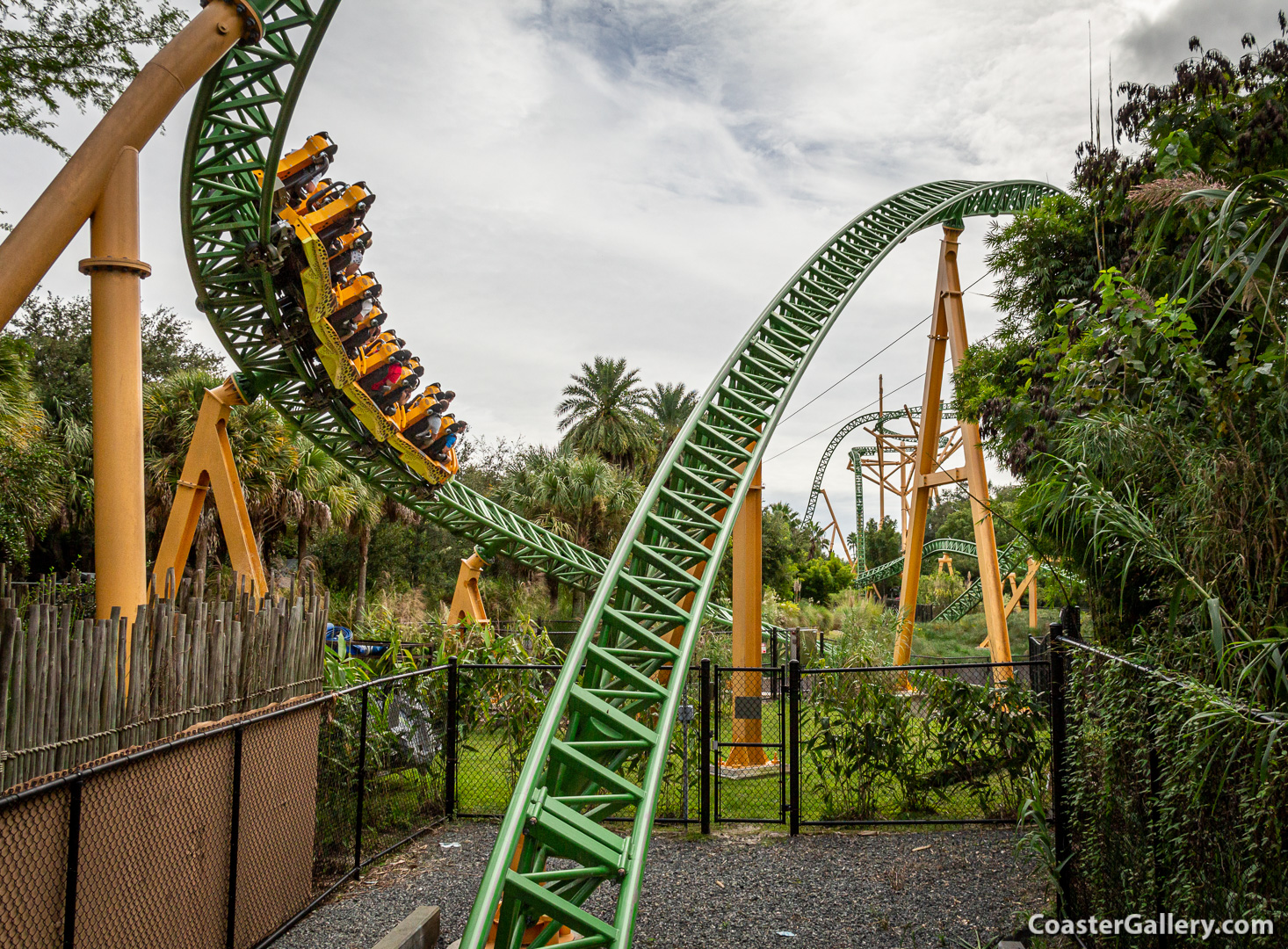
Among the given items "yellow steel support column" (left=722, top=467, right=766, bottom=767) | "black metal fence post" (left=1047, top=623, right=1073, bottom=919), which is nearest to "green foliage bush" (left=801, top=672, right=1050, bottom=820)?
"yellow steel support column" (left=722, top=467, right=766, bottom=767)

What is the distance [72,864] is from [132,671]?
884 mm

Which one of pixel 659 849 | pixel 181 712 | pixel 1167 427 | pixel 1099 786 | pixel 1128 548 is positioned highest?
pixel 1167 427

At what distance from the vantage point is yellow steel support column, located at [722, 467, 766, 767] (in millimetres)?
8969

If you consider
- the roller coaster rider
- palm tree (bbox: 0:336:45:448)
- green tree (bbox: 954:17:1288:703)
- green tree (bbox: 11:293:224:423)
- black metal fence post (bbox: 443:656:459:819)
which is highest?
green tree (bbox: 11:293:224:423)

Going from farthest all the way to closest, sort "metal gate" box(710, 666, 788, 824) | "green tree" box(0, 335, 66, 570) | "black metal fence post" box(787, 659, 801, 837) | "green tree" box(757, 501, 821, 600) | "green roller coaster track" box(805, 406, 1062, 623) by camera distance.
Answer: "green tree" box(757, 501, 821, 600)
"green roller coaster track" box(805, 406, 1062, 623)
"green tree" box(0, 335, 66, 570)
"metal gate" box(710, 666, 788, 824)
"black metal fence post" box(787, 659, 801, 837)

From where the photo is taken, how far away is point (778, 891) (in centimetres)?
558

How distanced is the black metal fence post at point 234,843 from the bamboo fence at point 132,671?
270mm

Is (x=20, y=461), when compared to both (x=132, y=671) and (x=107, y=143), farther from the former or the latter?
(x=132, y=671)

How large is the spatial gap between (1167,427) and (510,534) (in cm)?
1107

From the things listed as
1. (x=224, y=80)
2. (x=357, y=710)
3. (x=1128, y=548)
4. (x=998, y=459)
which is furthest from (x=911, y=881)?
(x=224, y=80)

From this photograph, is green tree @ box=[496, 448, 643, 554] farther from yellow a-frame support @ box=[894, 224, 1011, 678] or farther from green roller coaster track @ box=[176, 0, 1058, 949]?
yellow a-frame support @ box=[894, 224, 1011, 678]

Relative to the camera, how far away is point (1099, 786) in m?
3.83

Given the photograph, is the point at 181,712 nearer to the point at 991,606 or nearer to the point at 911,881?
the point at 911,881

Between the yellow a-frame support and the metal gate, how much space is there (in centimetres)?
355
